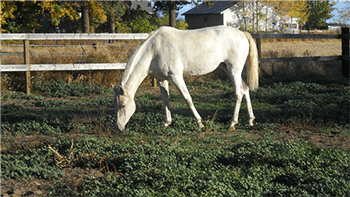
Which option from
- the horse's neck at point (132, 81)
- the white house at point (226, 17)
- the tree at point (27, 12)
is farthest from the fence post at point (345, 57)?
the white house at point (226, 17)

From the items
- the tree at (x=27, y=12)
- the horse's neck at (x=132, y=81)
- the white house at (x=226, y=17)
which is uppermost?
the white house at (x=226, y=17)

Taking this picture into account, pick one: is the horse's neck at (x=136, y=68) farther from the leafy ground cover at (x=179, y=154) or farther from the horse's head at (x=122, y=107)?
the leafy ground cover at (x=179, y=154)

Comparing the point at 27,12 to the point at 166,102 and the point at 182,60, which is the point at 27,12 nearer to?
the point at 166,102

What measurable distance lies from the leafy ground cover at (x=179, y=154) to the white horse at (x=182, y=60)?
0.55 m

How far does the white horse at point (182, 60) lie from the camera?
6301mm

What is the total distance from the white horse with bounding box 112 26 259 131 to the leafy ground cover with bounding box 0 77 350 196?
0.55 meters

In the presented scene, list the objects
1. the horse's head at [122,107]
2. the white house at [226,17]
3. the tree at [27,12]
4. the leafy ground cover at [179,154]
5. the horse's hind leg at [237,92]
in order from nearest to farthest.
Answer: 1. the leafy ground cover at [179,154]
2. the horse's head at [122,107]
3. the horse's hind leg at [237,92]
4. the tree at [27,12]
5. the white house at [226,17]

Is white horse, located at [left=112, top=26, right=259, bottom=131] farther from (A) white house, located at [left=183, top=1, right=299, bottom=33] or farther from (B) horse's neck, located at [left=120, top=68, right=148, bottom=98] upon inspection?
(A) white house, located at [left=183, top=1, right=299, bottom=33]

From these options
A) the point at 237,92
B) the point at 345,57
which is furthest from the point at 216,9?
the point at 237,92

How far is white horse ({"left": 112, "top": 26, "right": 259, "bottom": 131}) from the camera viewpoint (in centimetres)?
630

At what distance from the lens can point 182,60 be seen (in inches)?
265

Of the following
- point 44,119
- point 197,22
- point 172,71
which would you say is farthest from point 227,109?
point 197,22

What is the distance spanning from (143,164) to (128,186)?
507 millimetres

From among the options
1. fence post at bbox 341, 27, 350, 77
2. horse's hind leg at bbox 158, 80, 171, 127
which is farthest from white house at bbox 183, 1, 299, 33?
horse's hind leg at bbox 158, 80, 171, 127
